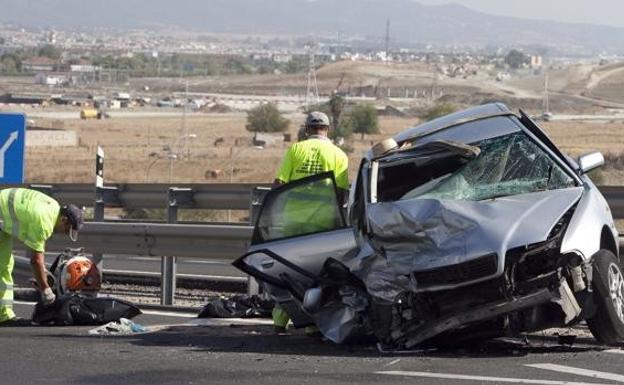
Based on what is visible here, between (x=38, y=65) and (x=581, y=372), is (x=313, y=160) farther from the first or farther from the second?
(x=38, y=65)

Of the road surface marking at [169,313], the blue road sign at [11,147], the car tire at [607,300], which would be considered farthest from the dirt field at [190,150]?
the car tire at [607,300]

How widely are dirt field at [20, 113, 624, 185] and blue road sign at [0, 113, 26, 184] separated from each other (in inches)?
1012

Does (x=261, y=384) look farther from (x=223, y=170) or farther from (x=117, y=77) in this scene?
(x=117, y=77)

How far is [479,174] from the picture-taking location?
9.26 m

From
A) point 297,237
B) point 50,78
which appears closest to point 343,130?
point 297,237

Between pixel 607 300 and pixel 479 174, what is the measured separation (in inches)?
48.4

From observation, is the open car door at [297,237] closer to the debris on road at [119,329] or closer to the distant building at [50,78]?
the debris on road at [119,329]

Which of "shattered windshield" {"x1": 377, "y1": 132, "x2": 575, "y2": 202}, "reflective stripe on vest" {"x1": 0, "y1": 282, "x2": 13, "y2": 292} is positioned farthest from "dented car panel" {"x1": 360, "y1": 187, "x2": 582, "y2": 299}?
"reflective stripe on vest" {"x1": 0, "y1": 282, "x2": 13, "y2": 292}

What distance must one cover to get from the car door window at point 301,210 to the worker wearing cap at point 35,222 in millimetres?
1524

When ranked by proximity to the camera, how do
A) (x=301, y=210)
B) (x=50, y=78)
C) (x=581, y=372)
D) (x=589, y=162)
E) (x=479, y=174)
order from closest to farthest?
1. (x=581, y=372)
2. (x=479, y=174)
3. (x=589, y=162)
4. (x=301, y=210)
5. (x=50, y=78)

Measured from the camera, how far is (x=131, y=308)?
35.4 ft

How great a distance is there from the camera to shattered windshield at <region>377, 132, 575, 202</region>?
359 inches

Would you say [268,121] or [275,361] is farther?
[268,121]

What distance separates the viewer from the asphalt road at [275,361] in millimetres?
7875
